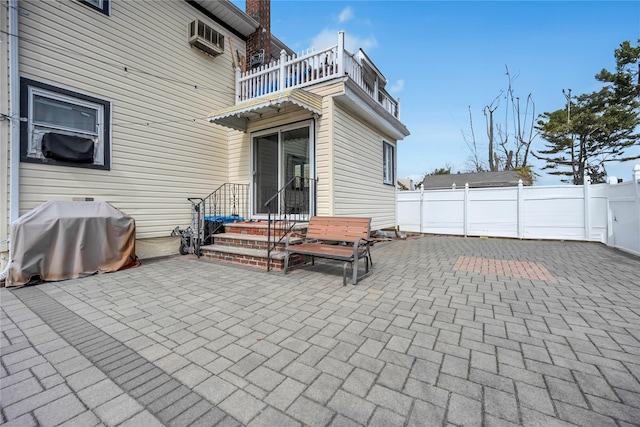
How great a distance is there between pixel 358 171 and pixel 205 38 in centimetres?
543

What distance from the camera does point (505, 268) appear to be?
511 cm

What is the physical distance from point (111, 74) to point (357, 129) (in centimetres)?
575

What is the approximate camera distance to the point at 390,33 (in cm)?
1010

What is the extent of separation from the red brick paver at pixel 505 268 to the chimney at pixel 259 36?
788cm

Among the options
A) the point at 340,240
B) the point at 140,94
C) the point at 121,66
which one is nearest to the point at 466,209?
the point at 340,240

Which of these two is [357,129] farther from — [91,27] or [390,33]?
[91,27]

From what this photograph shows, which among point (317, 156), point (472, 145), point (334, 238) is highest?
point (472, 145)

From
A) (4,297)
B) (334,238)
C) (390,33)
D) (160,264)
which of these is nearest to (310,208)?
(334,238)

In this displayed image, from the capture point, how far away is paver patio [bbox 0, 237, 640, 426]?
5.06 ft

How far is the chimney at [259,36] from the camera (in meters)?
8.37

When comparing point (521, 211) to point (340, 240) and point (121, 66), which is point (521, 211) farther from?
point (121, 66)

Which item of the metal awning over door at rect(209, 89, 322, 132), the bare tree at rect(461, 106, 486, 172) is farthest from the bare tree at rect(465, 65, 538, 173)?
the metal awning over door at rect(209, 89, 322, 132)

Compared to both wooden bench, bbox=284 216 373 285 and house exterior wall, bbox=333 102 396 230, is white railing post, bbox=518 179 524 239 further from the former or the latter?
wooden bench, bbox=284 216 373 285

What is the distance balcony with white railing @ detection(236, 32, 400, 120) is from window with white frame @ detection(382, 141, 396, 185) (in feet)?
8.42
